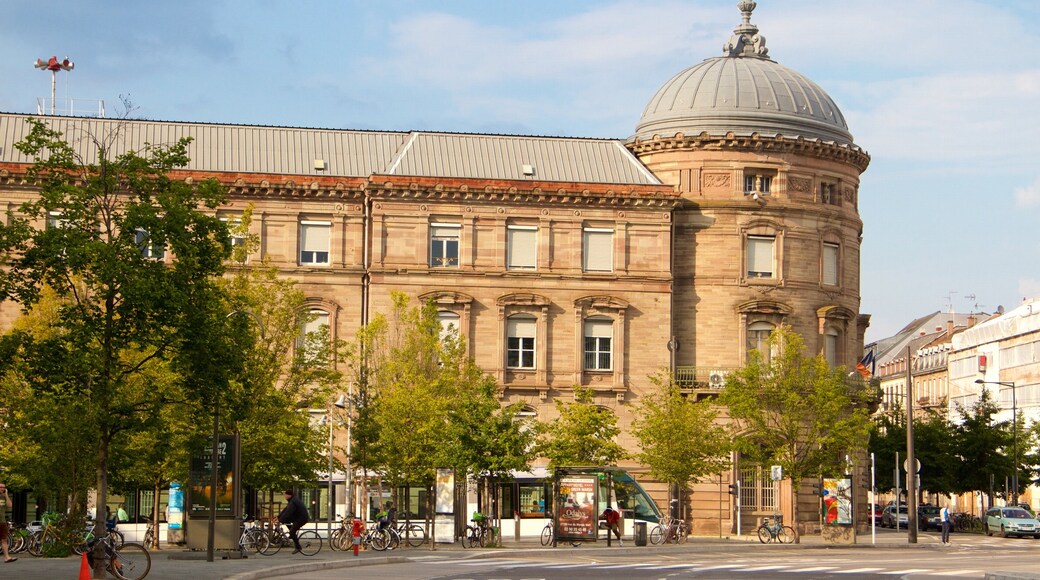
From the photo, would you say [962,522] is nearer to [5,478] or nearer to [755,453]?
[755,453]

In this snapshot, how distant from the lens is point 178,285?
3481 cm

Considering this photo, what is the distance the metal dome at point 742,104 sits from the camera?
71.2 meters

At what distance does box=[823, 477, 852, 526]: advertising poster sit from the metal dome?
18033 mm

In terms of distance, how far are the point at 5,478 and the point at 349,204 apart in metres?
19.0

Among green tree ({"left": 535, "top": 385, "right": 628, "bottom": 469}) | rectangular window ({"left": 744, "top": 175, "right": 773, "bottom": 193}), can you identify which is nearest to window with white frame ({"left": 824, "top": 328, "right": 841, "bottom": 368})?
rectangular window ({"left": 744, "top": 175, "right": 773, "bottom": 193})

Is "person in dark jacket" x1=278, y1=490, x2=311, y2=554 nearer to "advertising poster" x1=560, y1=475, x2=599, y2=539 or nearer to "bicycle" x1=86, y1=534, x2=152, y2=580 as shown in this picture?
"advertising poster" x1=560, y1=475, x2=599, y2=539

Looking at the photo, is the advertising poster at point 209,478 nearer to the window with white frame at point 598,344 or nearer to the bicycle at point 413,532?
the bicycle at point 413,532

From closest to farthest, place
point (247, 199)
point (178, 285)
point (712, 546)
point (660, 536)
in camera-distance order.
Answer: point (178, 285) < point (712, 546) < point (660, 536) < point (247, 199)

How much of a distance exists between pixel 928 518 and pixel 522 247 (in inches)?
1403

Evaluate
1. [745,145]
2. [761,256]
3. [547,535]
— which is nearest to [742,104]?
[745,145]

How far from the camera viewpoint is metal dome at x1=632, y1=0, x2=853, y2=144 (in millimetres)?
71188

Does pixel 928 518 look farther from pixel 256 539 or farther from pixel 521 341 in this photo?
pixel 256 539

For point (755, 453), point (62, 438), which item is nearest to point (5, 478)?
point (62, 438)

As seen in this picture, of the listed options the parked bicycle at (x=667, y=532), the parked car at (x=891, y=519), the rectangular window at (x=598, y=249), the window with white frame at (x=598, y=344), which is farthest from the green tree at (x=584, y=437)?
the parked car at (x=891, y=519)
